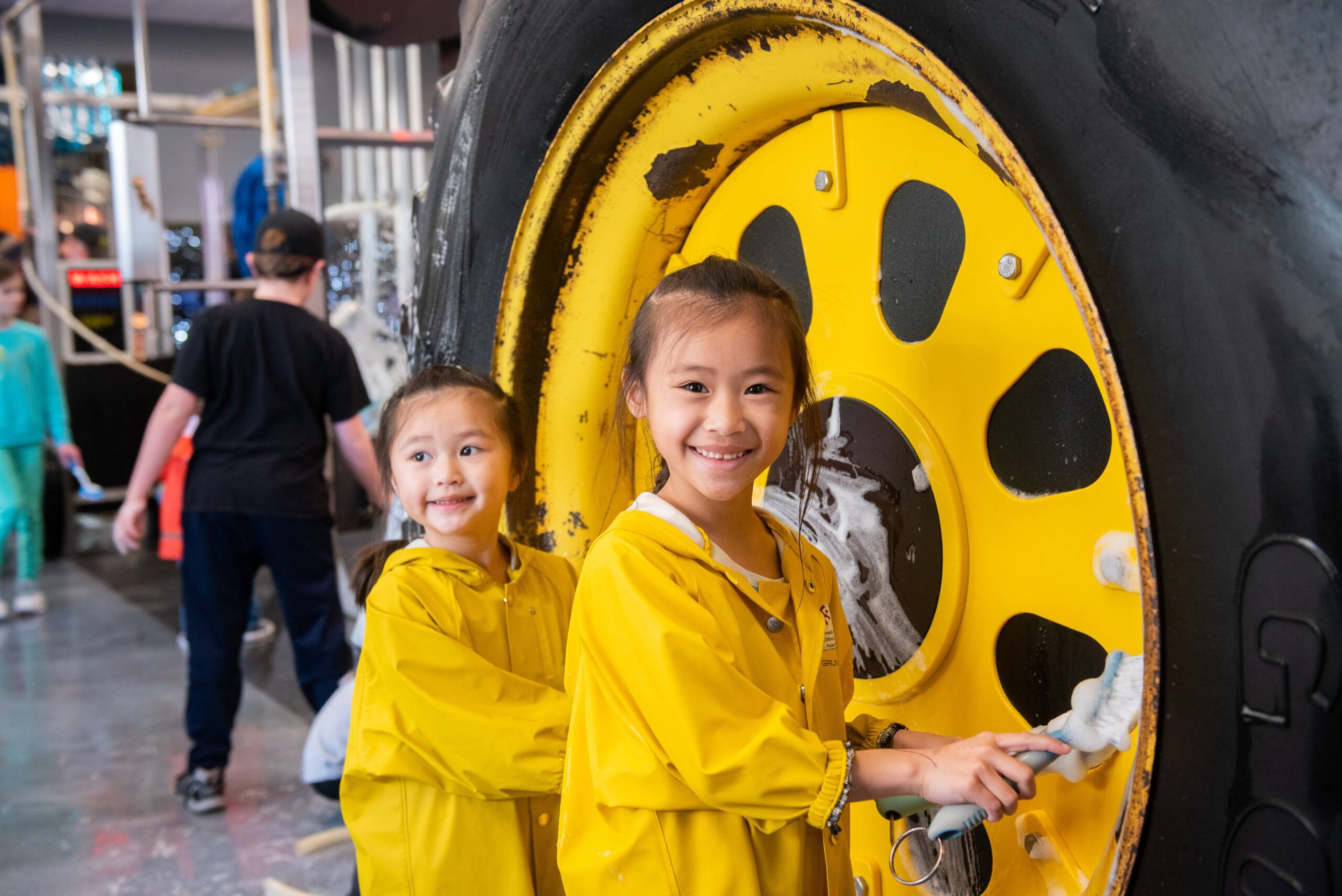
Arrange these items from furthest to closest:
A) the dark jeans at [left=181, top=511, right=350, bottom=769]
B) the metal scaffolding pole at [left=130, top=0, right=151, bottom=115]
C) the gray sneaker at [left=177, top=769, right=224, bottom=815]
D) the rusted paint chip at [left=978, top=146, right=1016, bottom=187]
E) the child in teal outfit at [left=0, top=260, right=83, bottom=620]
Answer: the child in teal outfit at [left=0, top=260, right=83, bottom=620] → the metal scaffolding pole at [left=130, top=0, right=151, bottom=115] → the dark jeans at [left=181, top=511, right=350, bottom=769] → the gray sneaker at [left=177, top=769, right=224, bottom=815] → the rusted paint chip at [left=978, top=146, right=1016, bottom=187]

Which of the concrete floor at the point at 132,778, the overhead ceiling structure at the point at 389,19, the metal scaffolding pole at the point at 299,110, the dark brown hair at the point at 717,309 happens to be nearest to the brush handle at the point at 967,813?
the dark brown hair at the point at 717,309

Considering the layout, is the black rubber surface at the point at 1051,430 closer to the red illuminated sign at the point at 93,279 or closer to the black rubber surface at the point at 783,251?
the black rubber surface at the point at 783,251

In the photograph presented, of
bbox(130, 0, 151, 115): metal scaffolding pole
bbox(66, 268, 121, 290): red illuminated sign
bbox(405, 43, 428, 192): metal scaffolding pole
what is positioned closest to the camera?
bbox(130, 0, 151, 115): metal scaffolding pole

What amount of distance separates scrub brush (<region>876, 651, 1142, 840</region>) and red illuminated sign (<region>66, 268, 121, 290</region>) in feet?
21.6

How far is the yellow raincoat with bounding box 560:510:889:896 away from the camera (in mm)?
899

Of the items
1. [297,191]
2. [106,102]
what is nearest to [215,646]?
[297,191]

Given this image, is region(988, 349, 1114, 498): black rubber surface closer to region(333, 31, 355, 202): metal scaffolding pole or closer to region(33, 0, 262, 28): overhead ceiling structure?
region(333, 31, 355, 202): metal scaffolding pole

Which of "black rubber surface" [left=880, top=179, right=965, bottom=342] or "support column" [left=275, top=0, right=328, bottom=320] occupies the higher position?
"support column" [left=275, top=0, right=328, bottom=320]

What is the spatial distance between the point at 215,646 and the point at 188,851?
500mm

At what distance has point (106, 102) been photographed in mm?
5672

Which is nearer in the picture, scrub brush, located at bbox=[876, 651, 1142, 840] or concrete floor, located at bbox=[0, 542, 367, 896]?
scrub brush, located at bbox=[876, 651, 1142, 840]

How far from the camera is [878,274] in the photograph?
3.60 ft

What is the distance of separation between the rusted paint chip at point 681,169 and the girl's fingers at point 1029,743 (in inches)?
26.7

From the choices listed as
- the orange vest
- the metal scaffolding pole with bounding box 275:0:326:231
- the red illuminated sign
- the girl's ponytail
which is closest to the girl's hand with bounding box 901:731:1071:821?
the girl's ponytail
